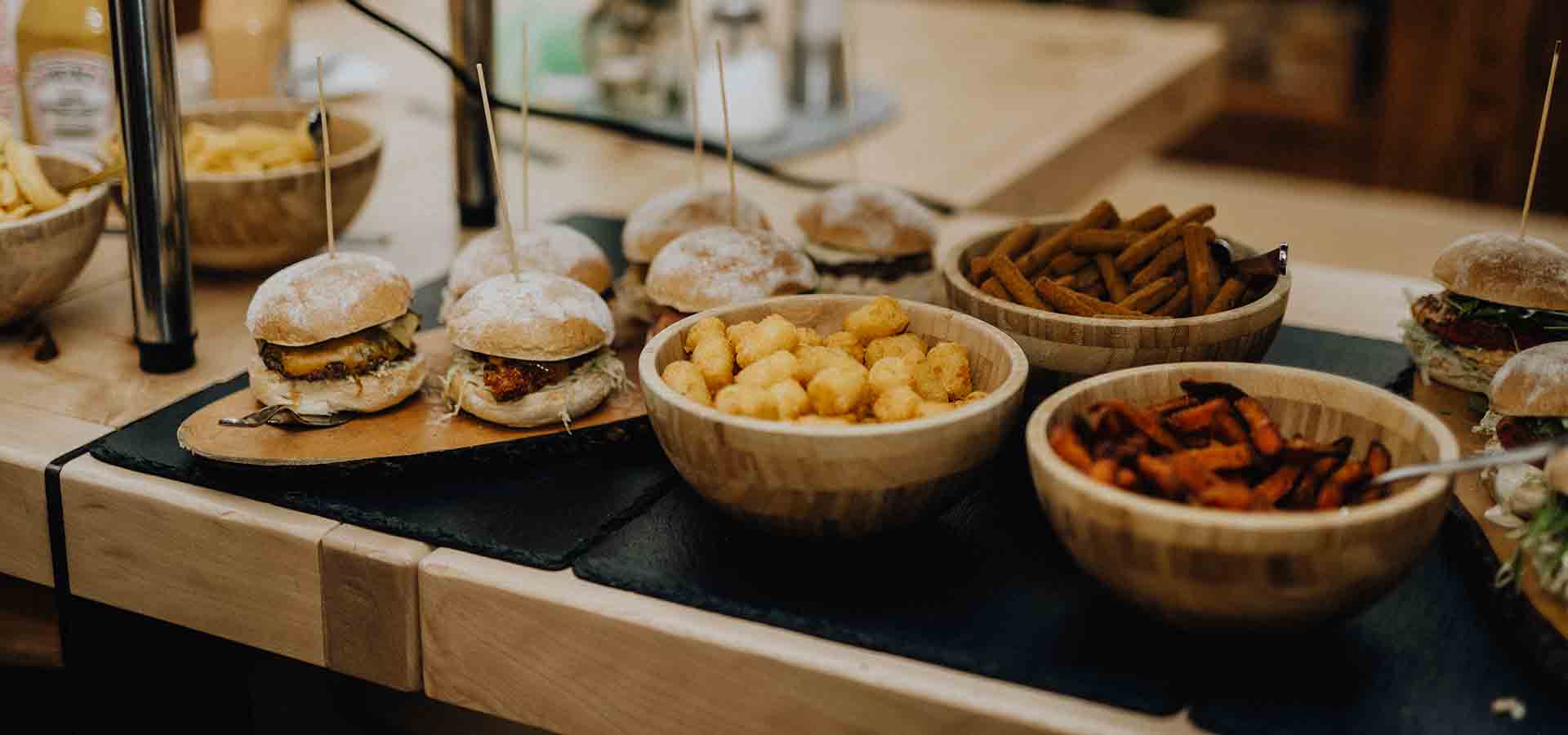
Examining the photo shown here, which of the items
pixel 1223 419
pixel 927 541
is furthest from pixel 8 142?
pixel 1223 419

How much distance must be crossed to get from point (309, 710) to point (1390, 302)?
4.07 ft

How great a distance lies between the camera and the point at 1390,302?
5.46 ft

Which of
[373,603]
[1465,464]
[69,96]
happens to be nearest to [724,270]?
[373,603]

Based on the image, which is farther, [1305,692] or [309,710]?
[309,710]

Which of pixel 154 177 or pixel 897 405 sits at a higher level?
pixel 154 177

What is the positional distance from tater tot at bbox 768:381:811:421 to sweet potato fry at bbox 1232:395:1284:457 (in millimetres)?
297

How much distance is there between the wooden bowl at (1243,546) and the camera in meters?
0.84

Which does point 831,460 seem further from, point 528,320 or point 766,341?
point 528,320

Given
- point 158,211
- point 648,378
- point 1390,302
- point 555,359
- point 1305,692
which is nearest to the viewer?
point 1305,692

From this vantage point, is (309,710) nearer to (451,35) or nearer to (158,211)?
(158,211)

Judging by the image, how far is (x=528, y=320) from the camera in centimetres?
119

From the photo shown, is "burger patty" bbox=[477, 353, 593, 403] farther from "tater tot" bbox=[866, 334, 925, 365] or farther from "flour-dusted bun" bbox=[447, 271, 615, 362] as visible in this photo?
"tater tot" bbox=[866, 334, 925, 365]

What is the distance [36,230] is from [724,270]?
0.65 metres

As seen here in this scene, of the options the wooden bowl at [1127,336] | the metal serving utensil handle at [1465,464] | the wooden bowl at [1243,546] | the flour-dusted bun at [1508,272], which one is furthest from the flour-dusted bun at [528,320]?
the flour-dusted bun at [1508,272]
